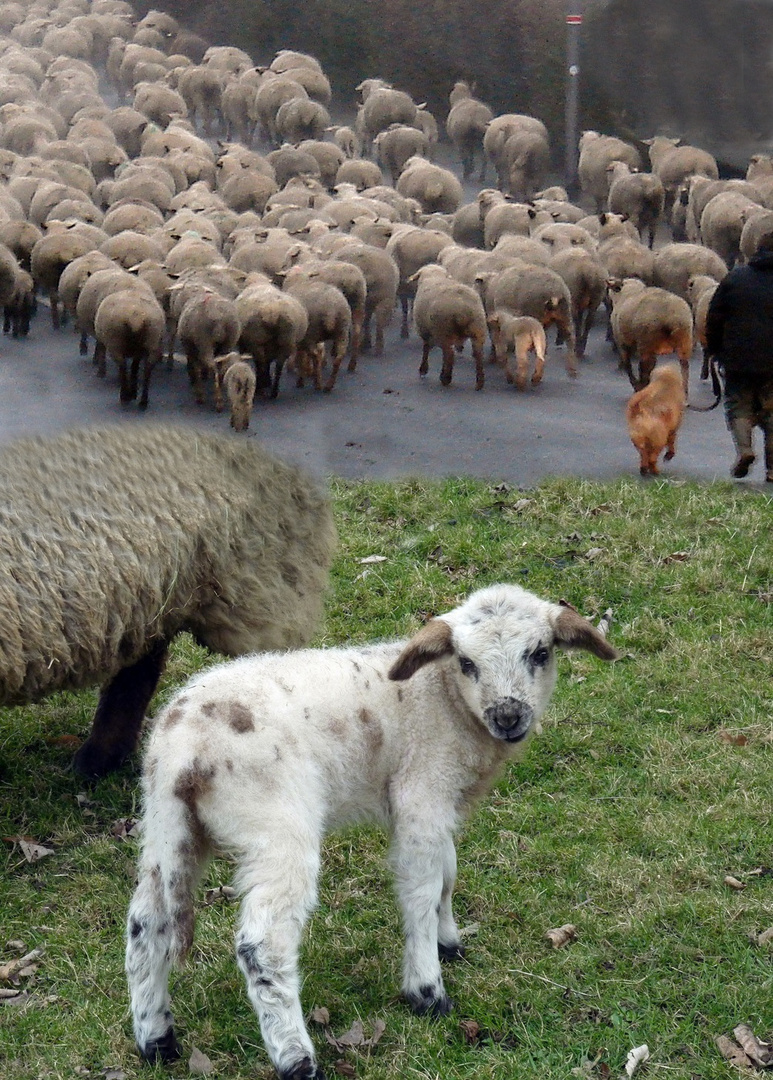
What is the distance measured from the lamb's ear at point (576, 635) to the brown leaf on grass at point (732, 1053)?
0.99 meters

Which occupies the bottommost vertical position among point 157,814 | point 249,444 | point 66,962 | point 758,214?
point 66,962

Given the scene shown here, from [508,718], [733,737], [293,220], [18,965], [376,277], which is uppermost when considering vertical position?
[293,220]

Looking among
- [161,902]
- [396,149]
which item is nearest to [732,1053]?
[161,902]

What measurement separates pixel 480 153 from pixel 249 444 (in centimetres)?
544

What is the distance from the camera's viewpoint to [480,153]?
9.42 meters

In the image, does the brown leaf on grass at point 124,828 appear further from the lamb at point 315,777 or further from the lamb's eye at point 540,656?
the lamb's eye at point 540,656

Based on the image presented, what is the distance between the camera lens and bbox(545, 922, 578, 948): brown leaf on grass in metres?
3.71

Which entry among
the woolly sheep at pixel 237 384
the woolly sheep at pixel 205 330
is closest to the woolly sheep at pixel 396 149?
the woolly sheep at pixel 205 330

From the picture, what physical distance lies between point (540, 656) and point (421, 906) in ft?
2.26

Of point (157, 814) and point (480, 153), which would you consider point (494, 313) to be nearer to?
point (480, 153)

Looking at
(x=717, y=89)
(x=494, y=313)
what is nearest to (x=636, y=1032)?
(x=717, y=89)

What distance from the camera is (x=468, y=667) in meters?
3.32

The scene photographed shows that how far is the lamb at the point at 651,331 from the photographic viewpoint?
756 centimetres

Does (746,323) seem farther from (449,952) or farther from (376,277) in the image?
(376,277)
